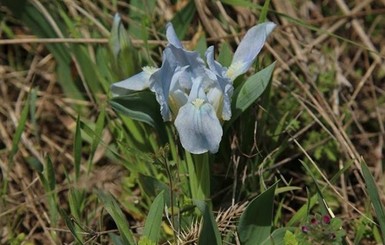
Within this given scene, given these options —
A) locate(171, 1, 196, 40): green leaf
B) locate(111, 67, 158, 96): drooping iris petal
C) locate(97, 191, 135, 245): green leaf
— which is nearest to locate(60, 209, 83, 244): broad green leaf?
locate(97, 191, 135, 245): green leaf

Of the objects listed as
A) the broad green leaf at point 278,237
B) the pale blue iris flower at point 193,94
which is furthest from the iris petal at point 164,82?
the broad green leaf at point 278,237

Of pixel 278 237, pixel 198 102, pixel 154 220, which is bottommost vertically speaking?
pixel 278 237

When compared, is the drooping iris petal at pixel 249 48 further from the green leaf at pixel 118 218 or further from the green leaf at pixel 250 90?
the green leaf at pixel 118 218

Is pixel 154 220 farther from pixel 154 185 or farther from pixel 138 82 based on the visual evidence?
pixel 138 82

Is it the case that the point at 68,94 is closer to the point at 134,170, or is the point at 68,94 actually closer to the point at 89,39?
the point at 89,39

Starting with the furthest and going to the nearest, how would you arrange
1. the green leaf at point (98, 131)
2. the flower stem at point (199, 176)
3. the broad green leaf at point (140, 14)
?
the broad green leaf at point (140, 14) < the green leaf at point (98, 131) < the flower stem at point (199, 176)

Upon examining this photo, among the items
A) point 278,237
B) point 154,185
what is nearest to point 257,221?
point 278,237

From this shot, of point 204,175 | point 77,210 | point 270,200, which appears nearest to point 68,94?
point 77,210
